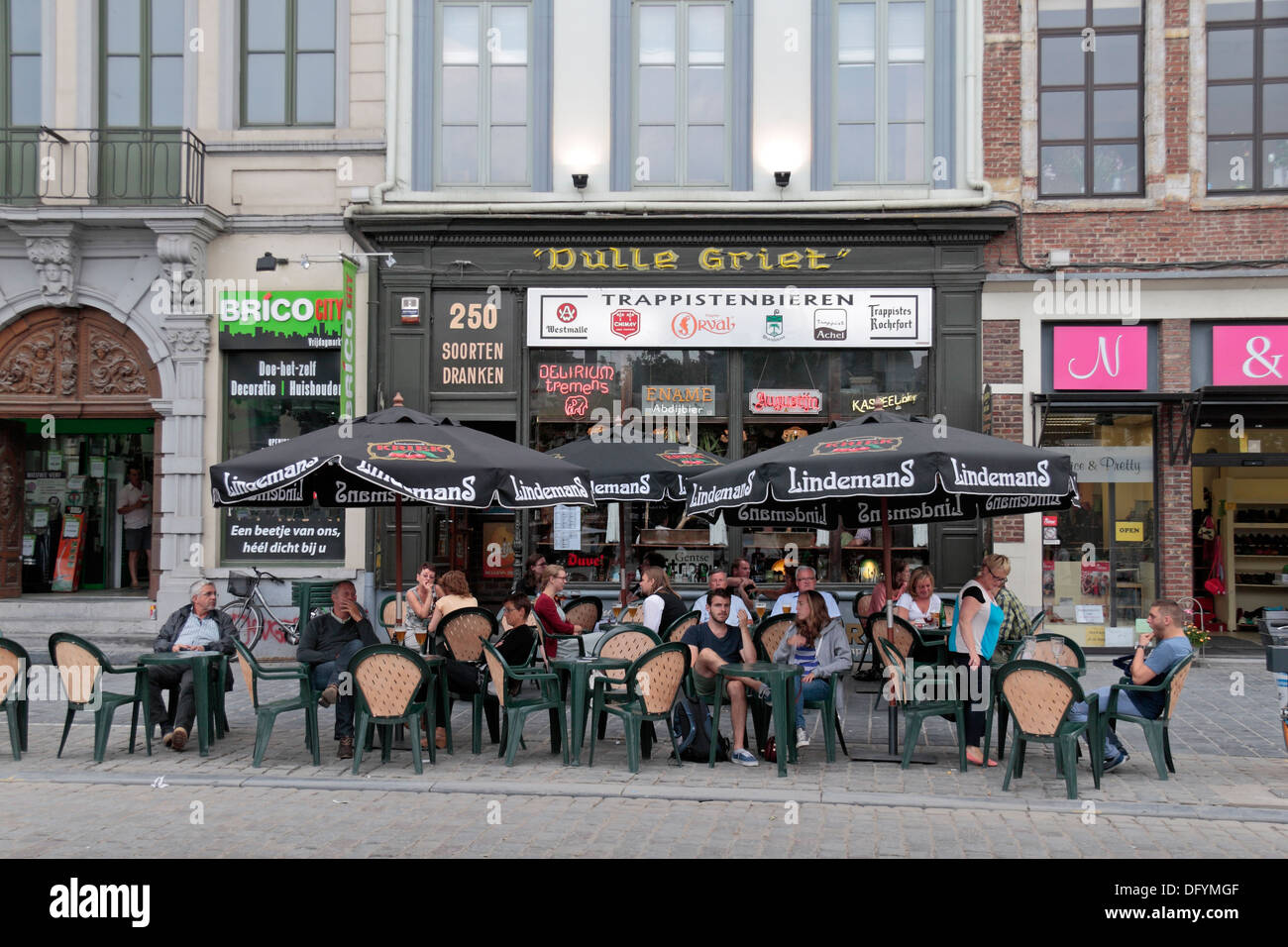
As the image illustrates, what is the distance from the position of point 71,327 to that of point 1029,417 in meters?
12.3

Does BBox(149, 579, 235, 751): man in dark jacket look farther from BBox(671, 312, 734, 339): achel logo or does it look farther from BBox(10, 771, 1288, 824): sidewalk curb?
BBox(671, 312, 734, 339): achel logo

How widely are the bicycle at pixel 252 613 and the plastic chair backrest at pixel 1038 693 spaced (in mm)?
9338

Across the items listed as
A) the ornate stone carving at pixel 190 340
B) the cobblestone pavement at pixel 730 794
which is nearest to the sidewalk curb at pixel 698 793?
the cobblestone pavement at pixel 730 794

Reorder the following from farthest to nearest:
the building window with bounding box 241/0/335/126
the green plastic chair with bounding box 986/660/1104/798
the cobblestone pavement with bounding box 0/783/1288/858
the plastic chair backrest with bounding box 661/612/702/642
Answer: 1. the building window with bounding box 241/0/335/126
2. the plastic chair backrest with bounding box 661/612/702/642
3. the green plastic chair with bounding box 986/660/1104/798
4. the cobblestone pavement with bounding box 0/783/1288/858

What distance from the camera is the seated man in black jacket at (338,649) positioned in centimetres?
859

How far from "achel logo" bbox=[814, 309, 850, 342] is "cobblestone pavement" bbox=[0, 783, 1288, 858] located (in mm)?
8112

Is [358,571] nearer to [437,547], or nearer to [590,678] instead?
[437,547]

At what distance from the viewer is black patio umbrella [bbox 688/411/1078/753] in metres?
7.70

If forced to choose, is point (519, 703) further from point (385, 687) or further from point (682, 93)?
point (682, 93)

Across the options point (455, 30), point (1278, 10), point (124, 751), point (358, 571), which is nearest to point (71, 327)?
point (358, 571)

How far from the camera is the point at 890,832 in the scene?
654 centimetres

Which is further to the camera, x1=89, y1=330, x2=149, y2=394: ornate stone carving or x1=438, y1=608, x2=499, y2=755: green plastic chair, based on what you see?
x1=89, y1=330, x2=149, y2=394: ornate stone carving

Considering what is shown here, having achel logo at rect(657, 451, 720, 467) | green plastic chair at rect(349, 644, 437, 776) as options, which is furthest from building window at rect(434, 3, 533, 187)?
green plastic chair at rect(349, 644, 437, 776)

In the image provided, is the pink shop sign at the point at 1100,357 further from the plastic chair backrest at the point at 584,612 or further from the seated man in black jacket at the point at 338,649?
the seated man in black jacket at the point at 338,649
